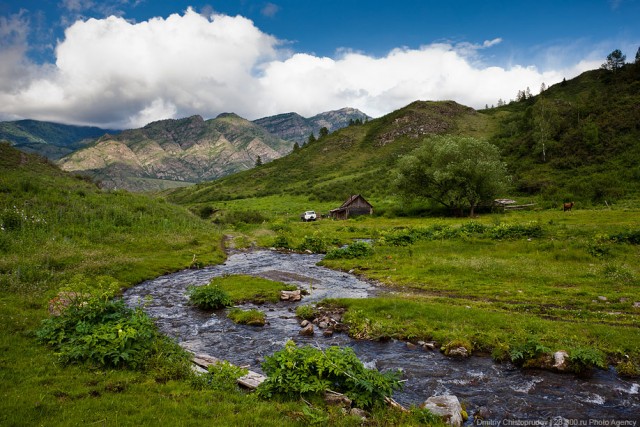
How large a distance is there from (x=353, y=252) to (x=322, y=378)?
30479mm

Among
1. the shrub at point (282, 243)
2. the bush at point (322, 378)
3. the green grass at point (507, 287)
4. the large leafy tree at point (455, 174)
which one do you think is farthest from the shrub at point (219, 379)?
the large leafy tree at point (455, 174)

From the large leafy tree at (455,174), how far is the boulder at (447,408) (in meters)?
63.9

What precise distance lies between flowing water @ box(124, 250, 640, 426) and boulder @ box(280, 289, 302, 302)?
2.16 ft

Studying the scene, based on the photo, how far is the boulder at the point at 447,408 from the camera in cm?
1073

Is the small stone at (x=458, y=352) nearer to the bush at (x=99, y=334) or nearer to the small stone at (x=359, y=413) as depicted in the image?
the small stone at (x=359, y=413)

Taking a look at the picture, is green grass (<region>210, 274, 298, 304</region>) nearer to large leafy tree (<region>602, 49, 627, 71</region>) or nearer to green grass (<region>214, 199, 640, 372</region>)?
green grass (<region>214, 199, 640, 372</region>)

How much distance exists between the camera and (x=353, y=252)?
41688 millimetres

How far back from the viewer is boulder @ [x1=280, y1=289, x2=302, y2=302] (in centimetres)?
2630

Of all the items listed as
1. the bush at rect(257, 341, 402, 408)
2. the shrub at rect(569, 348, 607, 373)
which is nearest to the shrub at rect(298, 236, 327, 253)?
the shrub at rect(569, 348, 607, 373)

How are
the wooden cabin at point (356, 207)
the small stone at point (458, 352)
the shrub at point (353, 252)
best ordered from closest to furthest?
the small stone at point (458, 352) → the shrub at point (353, 252) → the wooden cabin at point (356, 207)

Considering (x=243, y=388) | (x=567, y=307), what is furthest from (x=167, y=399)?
(x=567, y=307)

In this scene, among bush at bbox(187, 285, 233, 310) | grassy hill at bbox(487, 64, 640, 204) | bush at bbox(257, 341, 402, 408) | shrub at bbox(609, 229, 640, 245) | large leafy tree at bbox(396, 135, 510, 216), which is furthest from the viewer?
grassy hill at bbox(487, 64, 640, 204)

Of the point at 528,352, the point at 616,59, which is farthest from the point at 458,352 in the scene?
the point at 616,59

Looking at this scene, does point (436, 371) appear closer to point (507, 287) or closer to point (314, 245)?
point (507, 287)
